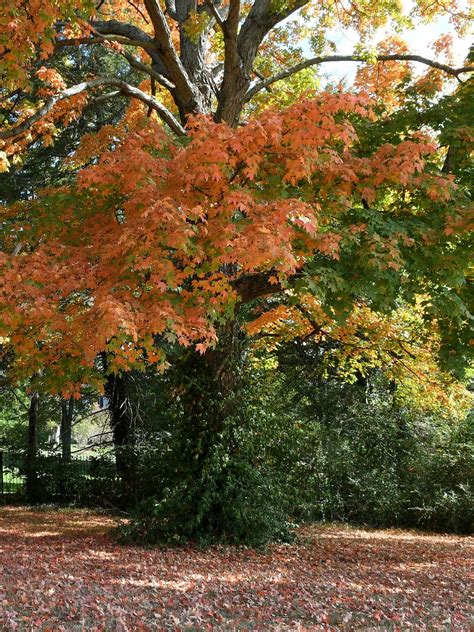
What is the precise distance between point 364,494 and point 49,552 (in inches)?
281

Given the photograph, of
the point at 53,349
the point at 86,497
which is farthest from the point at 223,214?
the point at 86,497

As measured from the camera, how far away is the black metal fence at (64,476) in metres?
14.7

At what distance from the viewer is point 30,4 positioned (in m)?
6.70

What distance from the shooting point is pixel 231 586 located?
253 inches

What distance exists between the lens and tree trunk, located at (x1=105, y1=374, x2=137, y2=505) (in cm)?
1310

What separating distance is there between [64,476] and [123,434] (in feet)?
8.34

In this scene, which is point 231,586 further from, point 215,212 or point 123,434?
point 123,434

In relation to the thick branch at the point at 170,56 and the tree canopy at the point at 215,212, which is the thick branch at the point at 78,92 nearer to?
the tree canopy at the point at 215,212

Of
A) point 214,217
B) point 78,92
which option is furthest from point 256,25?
point 214,217

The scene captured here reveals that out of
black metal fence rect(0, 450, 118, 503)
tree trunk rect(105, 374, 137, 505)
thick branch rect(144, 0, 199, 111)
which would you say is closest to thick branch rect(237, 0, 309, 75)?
thick branch rect(144, 0, 199, 111)

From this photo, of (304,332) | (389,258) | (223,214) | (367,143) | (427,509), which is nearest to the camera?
(223,214)

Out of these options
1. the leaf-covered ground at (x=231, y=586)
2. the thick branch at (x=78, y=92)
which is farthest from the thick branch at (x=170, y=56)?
the leaf-covered ground at (x=231, y=586)

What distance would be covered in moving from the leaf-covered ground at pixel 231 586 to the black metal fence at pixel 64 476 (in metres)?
4.15

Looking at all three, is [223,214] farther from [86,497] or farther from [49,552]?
[86,497]
